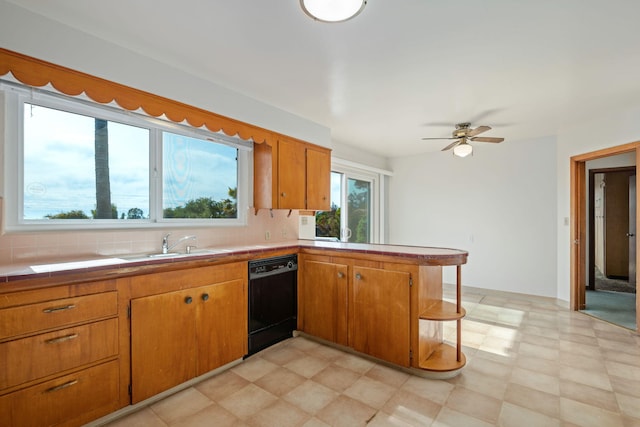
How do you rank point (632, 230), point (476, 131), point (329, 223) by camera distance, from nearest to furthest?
point (476, 131)
point (329, 223)
point (632, 230)

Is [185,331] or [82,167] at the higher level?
[82,167]

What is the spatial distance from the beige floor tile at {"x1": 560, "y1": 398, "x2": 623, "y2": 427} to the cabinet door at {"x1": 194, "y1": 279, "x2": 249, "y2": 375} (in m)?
2.29

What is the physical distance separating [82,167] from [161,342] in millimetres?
1443

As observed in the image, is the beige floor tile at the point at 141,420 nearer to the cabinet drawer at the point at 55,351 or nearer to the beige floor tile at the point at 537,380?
the cabinet drawer at the point at 55,351

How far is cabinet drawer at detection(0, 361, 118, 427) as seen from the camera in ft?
4.96

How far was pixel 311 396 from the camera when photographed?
2.12m

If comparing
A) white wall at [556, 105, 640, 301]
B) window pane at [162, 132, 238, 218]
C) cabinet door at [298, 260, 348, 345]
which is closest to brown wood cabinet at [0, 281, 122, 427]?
window pane at [162, 132, 238, 218]

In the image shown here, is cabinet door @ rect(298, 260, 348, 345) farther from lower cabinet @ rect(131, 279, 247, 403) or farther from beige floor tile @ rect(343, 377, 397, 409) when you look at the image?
lower cabinet @ rect(131, 279, 247, 403)

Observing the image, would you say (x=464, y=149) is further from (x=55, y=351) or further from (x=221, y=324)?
(x=55, y=351)

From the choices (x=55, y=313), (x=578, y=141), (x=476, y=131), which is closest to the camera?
(x=55, y=313)

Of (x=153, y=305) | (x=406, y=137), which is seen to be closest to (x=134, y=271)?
(x=153, y=305)

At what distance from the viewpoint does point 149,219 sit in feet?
8.68

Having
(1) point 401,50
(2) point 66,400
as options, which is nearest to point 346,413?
(2) point 66,400

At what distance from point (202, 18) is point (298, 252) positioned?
208cm
